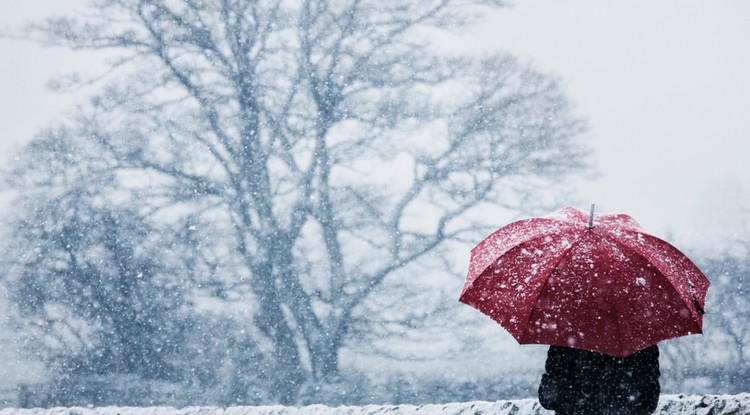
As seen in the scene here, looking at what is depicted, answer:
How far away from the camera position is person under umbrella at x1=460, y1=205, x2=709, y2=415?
2662 millimetres

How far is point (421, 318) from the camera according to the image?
13.0 m

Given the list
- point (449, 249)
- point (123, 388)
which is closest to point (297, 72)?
point (449, 249)

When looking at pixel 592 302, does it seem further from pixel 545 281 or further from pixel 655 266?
pixel 655 266

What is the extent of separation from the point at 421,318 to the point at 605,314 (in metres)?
10.5

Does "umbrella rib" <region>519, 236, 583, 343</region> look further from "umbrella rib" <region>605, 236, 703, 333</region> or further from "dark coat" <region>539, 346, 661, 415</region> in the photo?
"dark coat" <region>539, 346, 661, 415</region>

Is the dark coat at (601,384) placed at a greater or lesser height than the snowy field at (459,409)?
greater

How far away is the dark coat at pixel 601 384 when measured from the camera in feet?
9.24

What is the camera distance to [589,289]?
106 inches

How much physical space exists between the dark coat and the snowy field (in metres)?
0.56

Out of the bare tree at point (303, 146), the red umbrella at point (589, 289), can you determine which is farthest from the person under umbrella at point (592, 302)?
the bare tree at point (303, 146)

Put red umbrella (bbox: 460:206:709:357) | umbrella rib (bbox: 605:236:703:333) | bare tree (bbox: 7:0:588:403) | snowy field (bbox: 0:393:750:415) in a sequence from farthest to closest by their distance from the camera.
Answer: bare tree (bbox: 7:0:588:403)
snowy field (bbox: 0:393:750:415)
umbrella rib (bbox: 605:236:703:333)
red umbrella (bbox: 460:206:709:357)

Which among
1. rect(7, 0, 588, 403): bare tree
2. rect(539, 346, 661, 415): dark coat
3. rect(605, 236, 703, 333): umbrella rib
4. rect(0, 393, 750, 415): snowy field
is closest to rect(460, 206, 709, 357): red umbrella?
rect(605, 236, 703, 333): umbrella rib

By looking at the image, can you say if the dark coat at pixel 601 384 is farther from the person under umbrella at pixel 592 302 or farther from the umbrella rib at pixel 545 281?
the umbrella rib at pixel 545 281

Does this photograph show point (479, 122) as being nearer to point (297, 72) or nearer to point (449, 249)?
point (449, 249)
